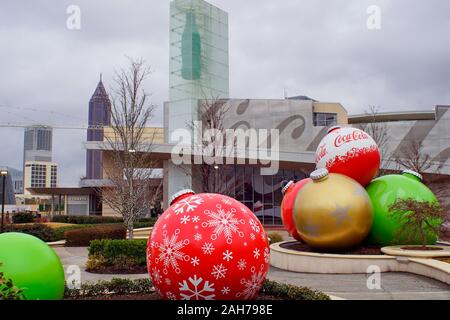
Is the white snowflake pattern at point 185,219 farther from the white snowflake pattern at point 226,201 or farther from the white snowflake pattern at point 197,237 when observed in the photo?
the white snowflake pattern at point 226,201

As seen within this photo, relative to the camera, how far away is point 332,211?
1366cm

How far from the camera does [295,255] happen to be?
577 inches

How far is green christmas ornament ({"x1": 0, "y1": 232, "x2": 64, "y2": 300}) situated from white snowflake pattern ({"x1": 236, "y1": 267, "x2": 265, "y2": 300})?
8.81 feet

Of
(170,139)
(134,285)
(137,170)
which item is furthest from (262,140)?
(134,285)

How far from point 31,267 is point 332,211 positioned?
370 inches

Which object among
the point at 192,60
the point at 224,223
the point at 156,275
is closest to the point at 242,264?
the point at 224,223

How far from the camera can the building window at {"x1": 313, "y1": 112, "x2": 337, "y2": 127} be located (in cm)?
5338

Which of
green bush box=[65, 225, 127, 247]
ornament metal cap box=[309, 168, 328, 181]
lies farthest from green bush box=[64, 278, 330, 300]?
green bush box=[65, 225, 127, 247]

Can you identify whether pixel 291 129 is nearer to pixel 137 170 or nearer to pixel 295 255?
pixel 137 170

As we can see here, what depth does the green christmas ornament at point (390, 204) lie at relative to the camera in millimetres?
14664

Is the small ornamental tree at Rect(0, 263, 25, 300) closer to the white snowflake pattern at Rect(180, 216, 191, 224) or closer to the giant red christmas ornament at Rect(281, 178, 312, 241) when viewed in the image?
the white snowflake pattern at Rect(180, 216, 191, 224)

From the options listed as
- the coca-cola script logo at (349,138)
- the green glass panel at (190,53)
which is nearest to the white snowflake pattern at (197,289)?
the coca-cola script logo at (349,138)

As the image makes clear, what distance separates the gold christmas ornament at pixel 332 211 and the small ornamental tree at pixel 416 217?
0.90 meters
